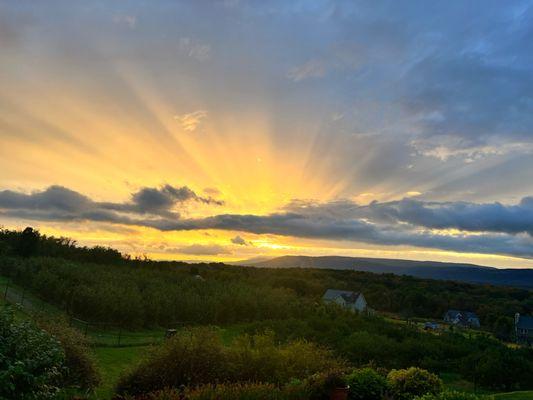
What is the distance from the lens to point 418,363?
26234 millimetres

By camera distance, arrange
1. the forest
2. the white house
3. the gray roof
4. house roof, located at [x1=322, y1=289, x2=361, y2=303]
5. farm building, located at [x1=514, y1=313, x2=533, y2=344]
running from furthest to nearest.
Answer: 1. the gray roof
2. house roof, located at [x1=322, y1=289, x2=361, y2=303]
3. the white house
4. farm building, located at [x1=514, y1=313, x2=533, y2=344]
5. the forest

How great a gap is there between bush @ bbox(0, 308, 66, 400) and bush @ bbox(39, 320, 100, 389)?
2736 mm

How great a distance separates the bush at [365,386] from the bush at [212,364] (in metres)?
2.03

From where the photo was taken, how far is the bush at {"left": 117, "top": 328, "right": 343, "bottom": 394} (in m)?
11.2

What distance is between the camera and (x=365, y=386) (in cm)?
992

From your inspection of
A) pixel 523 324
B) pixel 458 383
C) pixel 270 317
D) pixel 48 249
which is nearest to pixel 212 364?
pixel 458 383

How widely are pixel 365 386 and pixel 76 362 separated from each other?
702cm

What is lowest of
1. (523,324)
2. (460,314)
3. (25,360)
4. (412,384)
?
(523,324)

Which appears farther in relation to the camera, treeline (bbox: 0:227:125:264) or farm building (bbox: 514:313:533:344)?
farm building (bbox: 514:313:533:344)

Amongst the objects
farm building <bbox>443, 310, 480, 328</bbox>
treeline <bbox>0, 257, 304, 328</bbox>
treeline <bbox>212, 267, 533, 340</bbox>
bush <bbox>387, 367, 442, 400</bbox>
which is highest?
bush <bbox>387, 367, 442, 400</bbox>

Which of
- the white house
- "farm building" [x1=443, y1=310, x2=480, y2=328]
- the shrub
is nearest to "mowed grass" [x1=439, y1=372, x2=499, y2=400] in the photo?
the shrub

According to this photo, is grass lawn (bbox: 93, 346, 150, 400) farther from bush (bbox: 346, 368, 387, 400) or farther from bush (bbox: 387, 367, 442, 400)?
bush (bbox: 387, 367, 442, 400)

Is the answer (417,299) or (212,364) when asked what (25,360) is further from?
(417,299)

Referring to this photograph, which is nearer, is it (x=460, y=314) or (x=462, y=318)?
(x=462, y=318)
